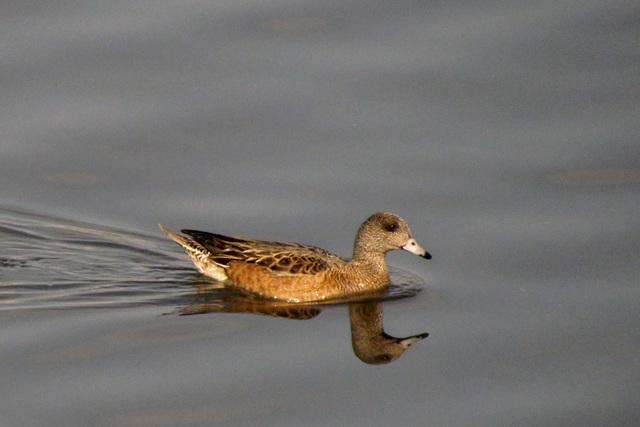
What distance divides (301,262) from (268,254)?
1.31ft

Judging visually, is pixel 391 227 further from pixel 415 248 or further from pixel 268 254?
pixel 268 254

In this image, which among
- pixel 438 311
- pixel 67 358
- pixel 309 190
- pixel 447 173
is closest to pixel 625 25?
pixel 447 173

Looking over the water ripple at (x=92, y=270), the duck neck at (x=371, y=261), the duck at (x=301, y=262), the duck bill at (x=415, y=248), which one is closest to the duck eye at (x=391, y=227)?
the duck at (x=301, y=262)

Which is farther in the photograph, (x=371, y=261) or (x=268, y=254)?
(x=371, y=261)

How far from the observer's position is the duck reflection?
33.1 feet

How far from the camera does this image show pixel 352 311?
1130 centimetres

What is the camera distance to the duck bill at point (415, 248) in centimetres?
1162

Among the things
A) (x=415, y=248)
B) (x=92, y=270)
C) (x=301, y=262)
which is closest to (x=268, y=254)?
(x=301, y=262)

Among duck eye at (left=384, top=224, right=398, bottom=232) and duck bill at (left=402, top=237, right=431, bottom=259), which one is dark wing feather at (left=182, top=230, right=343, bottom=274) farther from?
duck bill at (left=402, top=237, right=431, bottom=259)

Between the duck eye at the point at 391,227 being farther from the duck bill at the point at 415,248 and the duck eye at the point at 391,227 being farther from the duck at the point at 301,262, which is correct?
the duck bill at the point at 415,248

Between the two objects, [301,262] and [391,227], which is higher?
[391,227]

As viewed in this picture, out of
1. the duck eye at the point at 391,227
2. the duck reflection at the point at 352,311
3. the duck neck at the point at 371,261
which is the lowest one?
the duck reflection at the point at 352,311

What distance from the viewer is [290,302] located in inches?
460

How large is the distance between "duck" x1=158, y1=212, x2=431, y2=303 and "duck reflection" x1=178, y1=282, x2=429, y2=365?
0.62ft
